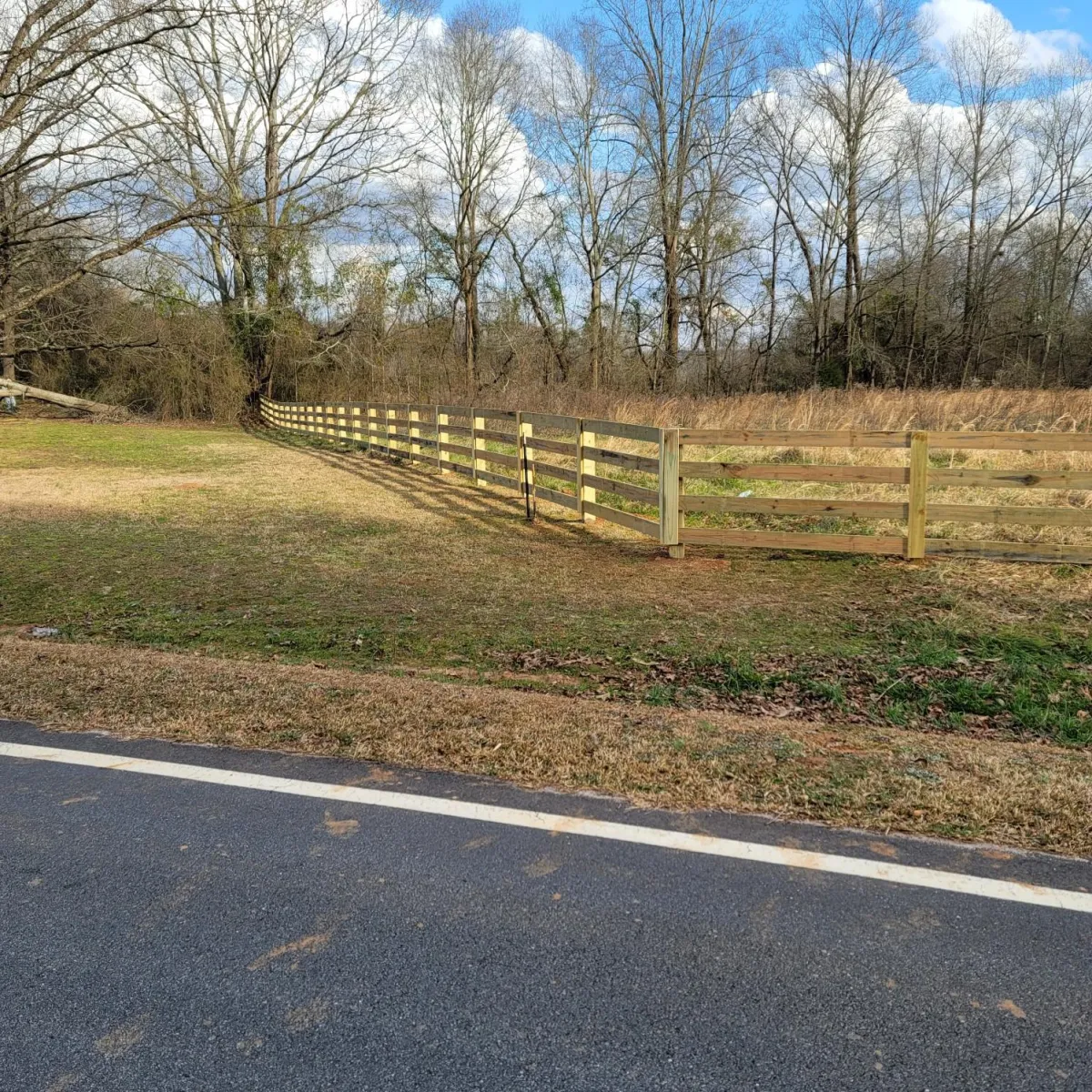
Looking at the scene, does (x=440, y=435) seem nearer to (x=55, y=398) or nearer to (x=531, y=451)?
(x=531, y=451)

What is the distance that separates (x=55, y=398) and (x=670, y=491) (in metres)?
31.0

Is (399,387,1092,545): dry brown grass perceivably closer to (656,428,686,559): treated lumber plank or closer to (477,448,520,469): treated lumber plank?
(656,428,686,559): treated lumber plank

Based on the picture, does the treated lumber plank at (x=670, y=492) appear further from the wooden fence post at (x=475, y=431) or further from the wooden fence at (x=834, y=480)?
the wooden fence post at (x=475, y=431)

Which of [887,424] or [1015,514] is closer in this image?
[1015,514]

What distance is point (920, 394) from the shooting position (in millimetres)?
21531

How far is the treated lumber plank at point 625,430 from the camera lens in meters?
8.48

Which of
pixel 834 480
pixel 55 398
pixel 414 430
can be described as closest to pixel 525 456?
pixel 834 480

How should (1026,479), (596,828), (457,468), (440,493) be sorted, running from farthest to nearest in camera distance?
(457,468) < (440,493) < (1026,479) < (596,828)

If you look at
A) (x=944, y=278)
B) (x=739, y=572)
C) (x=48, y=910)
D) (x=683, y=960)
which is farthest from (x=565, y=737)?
(x=944, y=278)

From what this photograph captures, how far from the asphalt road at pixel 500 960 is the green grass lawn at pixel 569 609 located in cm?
203

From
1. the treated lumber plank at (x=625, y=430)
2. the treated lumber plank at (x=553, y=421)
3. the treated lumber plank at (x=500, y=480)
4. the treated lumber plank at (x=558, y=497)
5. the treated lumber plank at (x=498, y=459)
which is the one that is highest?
the treated lumber plank at (x=553, y=421)

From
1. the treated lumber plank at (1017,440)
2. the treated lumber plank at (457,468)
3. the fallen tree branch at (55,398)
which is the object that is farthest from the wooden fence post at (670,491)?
the fallen tree branch at (55,398)

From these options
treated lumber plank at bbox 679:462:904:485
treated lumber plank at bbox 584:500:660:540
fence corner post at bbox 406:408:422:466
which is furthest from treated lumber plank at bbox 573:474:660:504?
fence corner post at bbox 406:408:422:466

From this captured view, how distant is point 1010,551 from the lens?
743 centimetres
